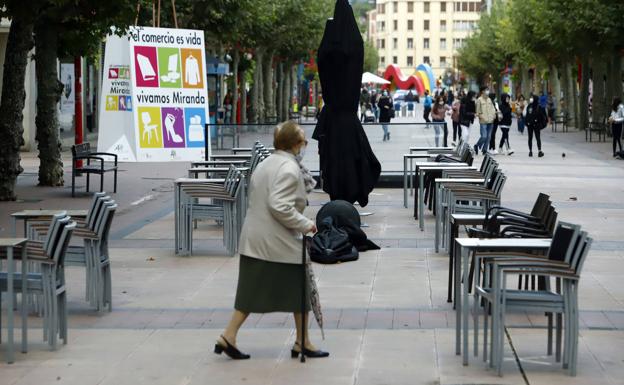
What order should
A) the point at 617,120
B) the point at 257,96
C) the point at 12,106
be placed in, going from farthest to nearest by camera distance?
the point at 257,96 < the point at 617,120 < the point at 12,106

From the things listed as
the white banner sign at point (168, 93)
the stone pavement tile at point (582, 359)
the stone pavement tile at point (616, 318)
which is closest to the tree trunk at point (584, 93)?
the white banner sign at point (168, 93)

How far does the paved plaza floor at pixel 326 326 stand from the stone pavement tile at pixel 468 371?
0.01 m

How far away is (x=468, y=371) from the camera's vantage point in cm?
821

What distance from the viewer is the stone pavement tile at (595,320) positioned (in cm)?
981

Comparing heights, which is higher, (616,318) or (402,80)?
(402,80)

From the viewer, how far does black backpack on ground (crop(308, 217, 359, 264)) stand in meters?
13.5

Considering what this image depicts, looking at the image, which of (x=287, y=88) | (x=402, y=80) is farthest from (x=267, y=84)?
(x=402, y=80)

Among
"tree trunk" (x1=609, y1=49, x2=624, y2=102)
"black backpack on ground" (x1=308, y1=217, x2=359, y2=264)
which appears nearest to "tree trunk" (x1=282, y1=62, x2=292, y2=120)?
"tree trunk" (x1=609, y1=49, x2=624, y2=102)

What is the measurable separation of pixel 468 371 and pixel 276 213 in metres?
1.58

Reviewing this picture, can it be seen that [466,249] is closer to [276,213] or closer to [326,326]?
[276,213]

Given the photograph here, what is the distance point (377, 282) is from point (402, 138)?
10913mm

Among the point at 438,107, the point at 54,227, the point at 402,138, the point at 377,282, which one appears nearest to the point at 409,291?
the point at 377,282

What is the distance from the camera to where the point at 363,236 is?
14547 mm

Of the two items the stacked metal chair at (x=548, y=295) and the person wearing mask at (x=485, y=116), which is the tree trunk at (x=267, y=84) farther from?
the stacked metal chair at (x=548, y=295)
